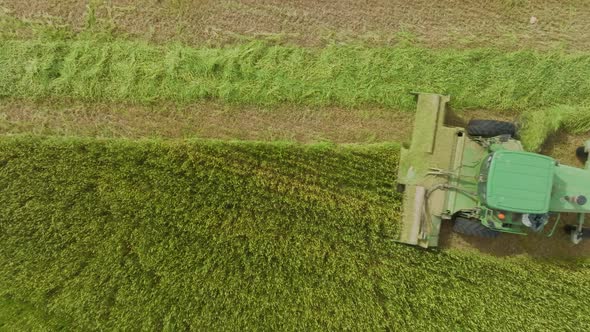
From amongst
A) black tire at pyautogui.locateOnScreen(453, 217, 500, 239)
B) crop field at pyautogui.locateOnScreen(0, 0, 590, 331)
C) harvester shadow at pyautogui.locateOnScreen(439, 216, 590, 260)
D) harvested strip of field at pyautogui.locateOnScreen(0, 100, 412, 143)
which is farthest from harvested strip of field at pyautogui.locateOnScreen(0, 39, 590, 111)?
harvester shadow at pyautogui.locateOnScreen(439, 216, 590, 260)

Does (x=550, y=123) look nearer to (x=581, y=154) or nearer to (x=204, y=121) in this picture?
(x=581, y=154)

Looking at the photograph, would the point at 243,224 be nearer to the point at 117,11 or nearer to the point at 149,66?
the point at 149,66

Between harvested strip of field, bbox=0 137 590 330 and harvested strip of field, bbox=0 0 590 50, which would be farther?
harvested strip of field, bbox=0 0 590 50

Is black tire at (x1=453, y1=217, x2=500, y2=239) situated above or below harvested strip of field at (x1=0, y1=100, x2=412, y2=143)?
below

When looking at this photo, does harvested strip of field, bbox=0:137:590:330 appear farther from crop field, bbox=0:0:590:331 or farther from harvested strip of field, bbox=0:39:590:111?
harvested strip of field, bbox=0:39:590:111

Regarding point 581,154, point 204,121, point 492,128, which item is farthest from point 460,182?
point 204,121

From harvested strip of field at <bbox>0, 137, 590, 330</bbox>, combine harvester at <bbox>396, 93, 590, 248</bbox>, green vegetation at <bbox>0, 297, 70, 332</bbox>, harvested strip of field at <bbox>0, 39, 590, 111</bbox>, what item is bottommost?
green vegetation at <bbox>0, 297, 70, 332</bbox>

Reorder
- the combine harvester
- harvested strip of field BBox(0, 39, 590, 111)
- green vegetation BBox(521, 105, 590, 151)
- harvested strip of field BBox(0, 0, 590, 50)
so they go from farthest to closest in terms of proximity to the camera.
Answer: harvested strip of field BBox(0, 0, 590, 50)
harvested strip of field BBox(0, 39, 590, 111)
green vegetation BBox(521, 105, 590, 151)
the combine harvester
